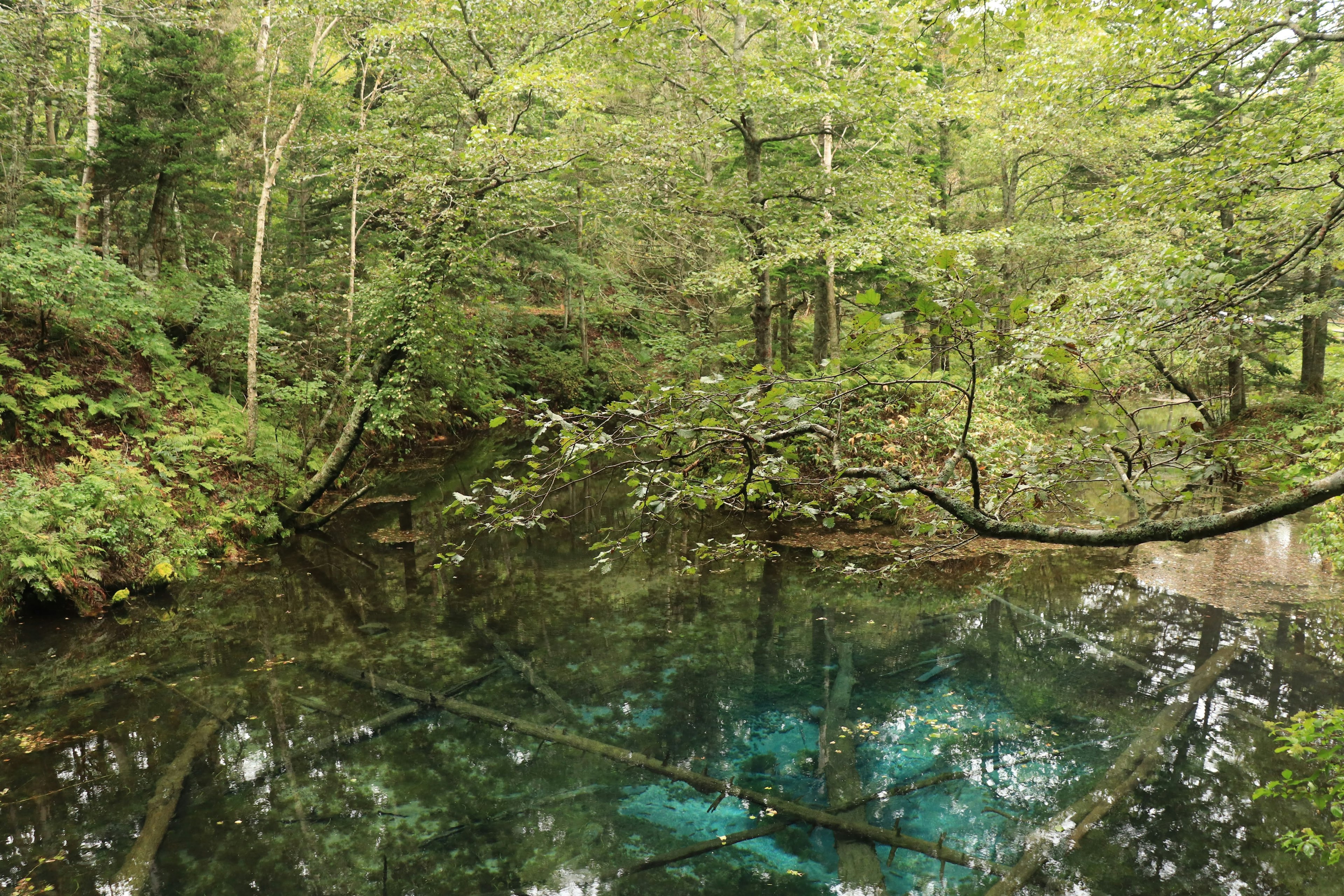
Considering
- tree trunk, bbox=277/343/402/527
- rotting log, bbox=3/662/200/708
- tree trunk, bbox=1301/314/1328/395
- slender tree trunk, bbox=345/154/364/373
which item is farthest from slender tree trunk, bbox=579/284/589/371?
tree trunk, bbox=1301/314/1328/395

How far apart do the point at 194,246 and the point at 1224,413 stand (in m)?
26.6

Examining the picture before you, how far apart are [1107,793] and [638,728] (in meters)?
4.14

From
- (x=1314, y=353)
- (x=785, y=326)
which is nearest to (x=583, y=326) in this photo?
(x=785, y=326)

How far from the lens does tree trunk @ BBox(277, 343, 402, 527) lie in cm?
1225

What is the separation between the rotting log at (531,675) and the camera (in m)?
7.18

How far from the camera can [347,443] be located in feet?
40.7

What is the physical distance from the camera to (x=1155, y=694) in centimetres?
727

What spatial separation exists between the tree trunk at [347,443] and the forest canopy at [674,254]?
74 mm

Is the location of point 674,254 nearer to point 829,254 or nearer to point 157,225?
point 829,254

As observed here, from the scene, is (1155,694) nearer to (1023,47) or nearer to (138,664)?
(1023,47)

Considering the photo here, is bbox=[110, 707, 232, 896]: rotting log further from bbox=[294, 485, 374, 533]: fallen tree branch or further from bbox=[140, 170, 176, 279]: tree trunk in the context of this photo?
bbox=[140, 170, 176, 279]: tree trunk

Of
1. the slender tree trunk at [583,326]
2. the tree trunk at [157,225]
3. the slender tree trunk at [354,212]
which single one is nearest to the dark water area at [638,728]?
the slender tree trunk at [354,212]

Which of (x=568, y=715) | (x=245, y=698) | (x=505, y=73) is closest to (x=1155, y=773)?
(x=568, y=715)

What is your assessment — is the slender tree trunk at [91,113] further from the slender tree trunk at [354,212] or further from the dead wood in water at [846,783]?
the dead wood in water at [846,783]
